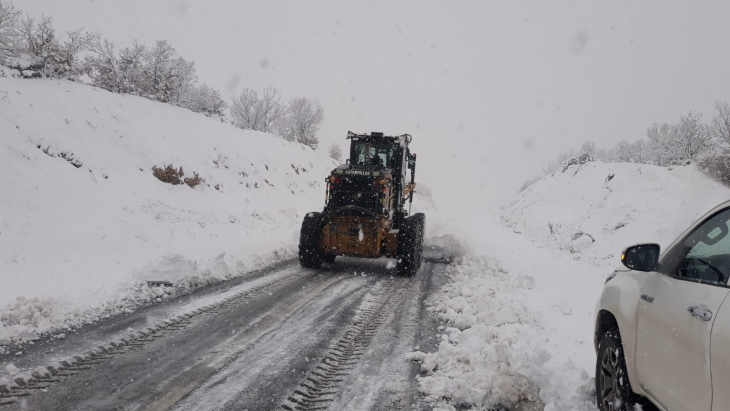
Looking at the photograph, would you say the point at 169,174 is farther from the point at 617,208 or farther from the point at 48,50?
the point at 617,208

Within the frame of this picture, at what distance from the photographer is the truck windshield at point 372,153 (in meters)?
11.8

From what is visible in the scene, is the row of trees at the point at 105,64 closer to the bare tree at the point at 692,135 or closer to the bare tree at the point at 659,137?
the bare tree at the point at 692,135

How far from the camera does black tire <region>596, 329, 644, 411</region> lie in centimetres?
305

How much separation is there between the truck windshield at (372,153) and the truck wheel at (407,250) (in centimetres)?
232

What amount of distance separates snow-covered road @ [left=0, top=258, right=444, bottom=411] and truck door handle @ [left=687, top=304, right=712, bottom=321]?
2.29m

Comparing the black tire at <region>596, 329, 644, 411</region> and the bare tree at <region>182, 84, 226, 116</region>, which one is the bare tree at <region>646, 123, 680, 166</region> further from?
the black tire at <region>596, 329, 644, 411</region>

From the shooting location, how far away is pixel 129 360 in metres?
4.57

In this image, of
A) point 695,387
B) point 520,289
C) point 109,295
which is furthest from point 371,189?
point 695,387

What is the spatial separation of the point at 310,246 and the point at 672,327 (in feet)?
27.2

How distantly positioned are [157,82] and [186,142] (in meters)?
9.04

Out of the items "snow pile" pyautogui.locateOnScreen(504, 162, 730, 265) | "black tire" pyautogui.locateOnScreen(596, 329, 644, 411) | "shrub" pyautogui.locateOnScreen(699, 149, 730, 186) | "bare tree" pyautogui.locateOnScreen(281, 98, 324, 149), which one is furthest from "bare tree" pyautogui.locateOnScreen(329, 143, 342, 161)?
"black tire" pyautogui.locateOnScreen(596, 329, 644, 411)

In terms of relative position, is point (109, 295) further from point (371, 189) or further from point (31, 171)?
point (31, 171)

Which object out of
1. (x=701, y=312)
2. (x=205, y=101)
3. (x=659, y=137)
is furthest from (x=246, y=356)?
(x=659, y=137)

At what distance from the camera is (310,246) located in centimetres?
1029
